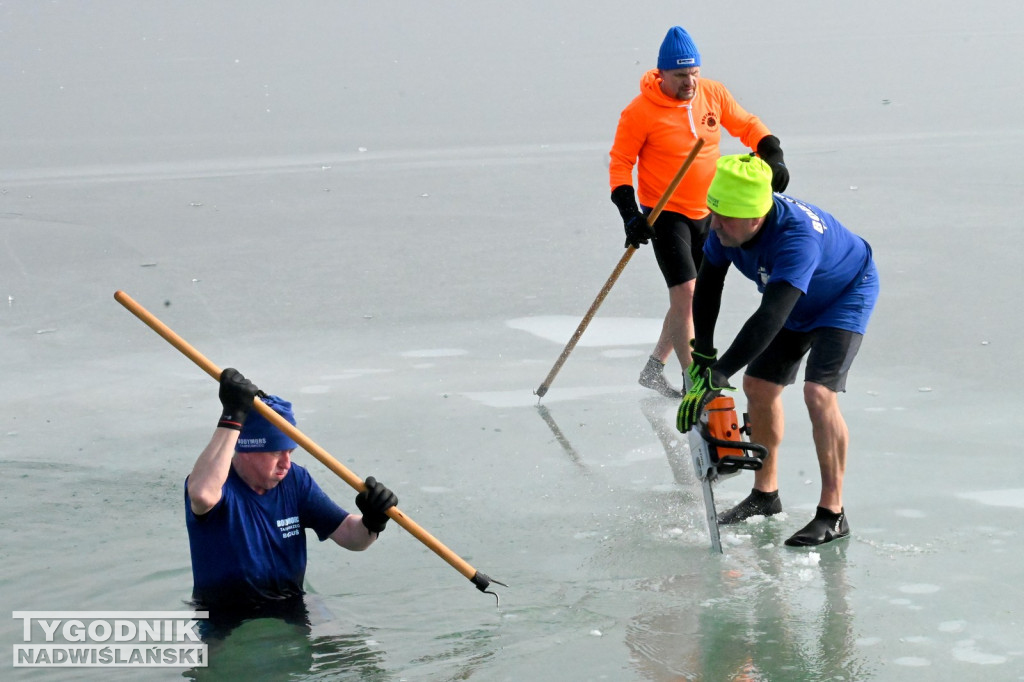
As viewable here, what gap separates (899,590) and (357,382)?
310 centimetres

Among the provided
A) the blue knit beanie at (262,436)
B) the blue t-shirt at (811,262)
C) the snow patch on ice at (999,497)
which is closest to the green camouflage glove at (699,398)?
the blue t-shirt at (811,262)

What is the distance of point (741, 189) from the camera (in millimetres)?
3914

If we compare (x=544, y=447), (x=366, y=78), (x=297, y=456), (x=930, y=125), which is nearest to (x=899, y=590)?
(x=544, y=447)

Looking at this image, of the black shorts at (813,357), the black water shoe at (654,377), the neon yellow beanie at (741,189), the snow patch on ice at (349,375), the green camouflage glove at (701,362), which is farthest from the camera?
the snow patch on ice at (349,375)

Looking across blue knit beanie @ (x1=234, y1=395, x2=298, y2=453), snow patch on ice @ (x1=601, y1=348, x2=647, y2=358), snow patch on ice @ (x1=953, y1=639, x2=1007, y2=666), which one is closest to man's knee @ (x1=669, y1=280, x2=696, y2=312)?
snow patch on ice @ (x1=601, y1=348, x2=647, y2=358)

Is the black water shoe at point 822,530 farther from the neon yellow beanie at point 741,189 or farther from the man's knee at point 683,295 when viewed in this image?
the man's knee at point 683,295

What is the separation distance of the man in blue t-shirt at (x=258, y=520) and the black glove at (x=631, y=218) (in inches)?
104

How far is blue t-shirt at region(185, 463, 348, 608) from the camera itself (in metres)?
3.31

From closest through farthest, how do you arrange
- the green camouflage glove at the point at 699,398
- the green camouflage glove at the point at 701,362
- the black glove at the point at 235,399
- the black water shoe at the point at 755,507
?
the black glove at the point at 235,399 < the green camouflage glove at the point at 699,398 < the green camouflage glove at the point at 701,362 < the black water shoe at the point at 755,507

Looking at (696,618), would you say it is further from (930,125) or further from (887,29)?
(887,29)

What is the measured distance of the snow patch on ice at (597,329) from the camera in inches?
268

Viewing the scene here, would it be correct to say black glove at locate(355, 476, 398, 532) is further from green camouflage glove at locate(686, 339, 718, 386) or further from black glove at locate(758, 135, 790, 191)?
black glove at locate(758, 135, 790, 191)

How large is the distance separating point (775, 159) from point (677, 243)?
62 cm

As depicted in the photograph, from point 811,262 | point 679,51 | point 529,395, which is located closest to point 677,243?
point 679,51
